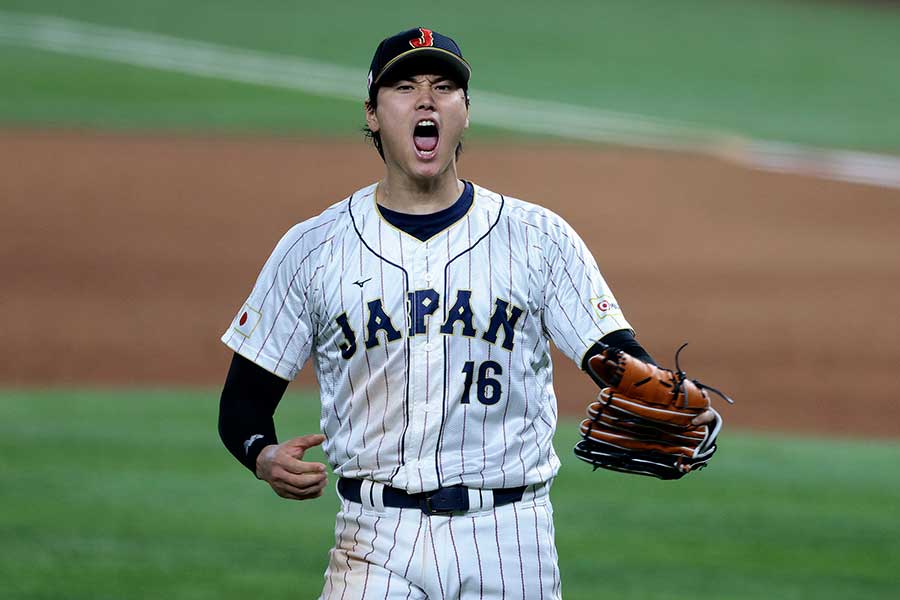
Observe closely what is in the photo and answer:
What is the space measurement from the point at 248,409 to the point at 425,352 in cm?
48

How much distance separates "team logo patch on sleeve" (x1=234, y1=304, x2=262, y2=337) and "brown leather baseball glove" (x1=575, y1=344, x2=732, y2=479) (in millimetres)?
839

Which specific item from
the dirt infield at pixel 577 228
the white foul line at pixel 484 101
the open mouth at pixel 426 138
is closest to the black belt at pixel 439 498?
the open mouth at pixel 426 138

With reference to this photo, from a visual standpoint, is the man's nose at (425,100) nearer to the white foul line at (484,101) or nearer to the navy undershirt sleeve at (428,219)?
the navy undershirt sleeve at (428,219)

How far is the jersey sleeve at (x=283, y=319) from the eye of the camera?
3.74 meters

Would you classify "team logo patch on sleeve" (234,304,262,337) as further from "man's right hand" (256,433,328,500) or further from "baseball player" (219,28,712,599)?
"man's right hand" (256,433,328,500)

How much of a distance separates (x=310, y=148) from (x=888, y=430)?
11430 mm

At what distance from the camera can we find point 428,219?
374cm

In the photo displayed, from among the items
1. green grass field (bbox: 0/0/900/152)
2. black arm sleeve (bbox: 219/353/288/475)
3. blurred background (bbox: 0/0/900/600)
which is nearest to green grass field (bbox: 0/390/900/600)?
blurred background (bbox: 0/0/900/600)

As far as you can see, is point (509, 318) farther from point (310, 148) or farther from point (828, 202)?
point (310, 148)

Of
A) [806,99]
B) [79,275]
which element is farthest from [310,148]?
[806,99]

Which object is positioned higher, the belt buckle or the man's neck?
the man's neck

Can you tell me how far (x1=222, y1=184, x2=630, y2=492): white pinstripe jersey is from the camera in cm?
360

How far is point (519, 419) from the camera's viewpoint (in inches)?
144

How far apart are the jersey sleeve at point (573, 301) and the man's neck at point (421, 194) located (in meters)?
0.27
